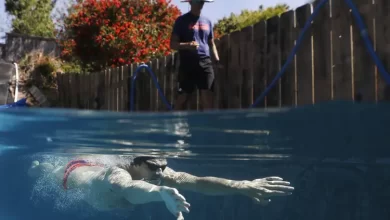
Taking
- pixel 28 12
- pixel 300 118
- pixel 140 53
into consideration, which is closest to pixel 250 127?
pixel 300 118

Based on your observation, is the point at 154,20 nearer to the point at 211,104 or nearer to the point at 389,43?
the point at 211,104

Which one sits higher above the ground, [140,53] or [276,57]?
[140,53]

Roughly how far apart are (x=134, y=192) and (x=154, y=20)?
7.86 meters

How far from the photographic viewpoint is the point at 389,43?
13.6 feet

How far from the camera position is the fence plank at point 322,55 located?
479 centimetres

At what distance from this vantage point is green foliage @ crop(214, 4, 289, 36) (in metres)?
16.9

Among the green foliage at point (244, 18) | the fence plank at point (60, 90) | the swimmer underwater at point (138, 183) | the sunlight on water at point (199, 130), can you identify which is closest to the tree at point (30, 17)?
the green foliage at point (244, 18)

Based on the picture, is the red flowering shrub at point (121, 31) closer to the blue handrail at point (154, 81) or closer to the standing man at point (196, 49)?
the blue handrail at point (154, 81)

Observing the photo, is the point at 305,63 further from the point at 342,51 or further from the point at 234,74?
the point at 234,74

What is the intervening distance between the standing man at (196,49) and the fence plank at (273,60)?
3.37 ft

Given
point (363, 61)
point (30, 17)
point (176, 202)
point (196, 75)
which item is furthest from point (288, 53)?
point (30, 17)

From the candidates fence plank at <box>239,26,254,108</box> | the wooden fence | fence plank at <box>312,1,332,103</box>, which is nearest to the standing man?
the wooden fence

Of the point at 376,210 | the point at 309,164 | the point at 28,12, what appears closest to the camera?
the point at 376,210

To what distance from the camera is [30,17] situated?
81.4 feet
